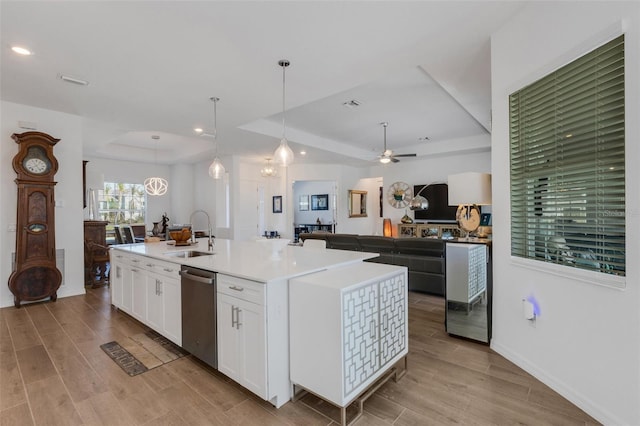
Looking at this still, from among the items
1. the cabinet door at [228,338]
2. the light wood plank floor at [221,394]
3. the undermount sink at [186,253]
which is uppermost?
the undermount sink at [186,253]

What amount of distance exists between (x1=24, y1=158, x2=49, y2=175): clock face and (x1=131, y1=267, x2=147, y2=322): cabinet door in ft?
7.46

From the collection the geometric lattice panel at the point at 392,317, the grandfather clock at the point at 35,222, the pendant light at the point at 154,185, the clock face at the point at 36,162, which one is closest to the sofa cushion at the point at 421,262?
the geometric lattice panel at the point at 392,317

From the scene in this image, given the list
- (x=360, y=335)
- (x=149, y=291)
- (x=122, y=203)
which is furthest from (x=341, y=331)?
(x=122, y=203)

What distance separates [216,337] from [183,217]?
25.4 feet

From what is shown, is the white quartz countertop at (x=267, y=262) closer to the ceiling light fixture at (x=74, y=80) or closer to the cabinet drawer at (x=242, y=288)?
the cabinet drawer at (x=242, y=288)

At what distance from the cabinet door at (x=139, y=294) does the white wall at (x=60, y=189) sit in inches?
81.9

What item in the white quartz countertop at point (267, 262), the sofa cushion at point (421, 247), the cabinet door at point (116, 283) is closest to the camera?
the white quartz countertop at point (267, 262)

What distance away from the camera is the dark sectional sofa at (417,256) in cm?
428

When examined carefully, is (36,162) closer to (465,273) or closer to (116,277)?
(116,277)

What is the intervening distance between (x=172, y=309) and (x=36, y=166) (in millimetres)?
3294

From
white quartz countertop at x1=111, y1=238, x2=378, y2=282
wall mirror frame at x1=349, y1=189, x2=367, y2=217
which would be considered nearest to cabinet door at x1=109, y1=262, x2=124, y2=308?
white quartz countertop at x1=111, y1=238, x2=378, y2=282

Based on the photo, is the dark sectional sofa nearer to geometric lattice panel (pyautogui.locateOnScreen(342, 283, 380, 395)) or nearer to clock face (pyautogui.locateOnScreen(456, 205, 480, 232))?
clock face (pyautogui.locateOnScreen(456, 205, 480, 232))

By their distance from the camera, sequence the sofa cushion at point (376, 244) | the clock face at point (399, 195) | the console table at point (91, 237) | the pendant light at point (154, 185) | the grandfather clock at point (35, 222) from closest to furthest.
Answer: the grandfather clock at point (35, 222)
the sofa cushion at point (376, 244)
the console table at point (91, 237)
the pendant light at point (154, 185)
the clock face at point (399, 195)

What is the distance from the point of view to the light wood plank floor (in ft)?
6.11
